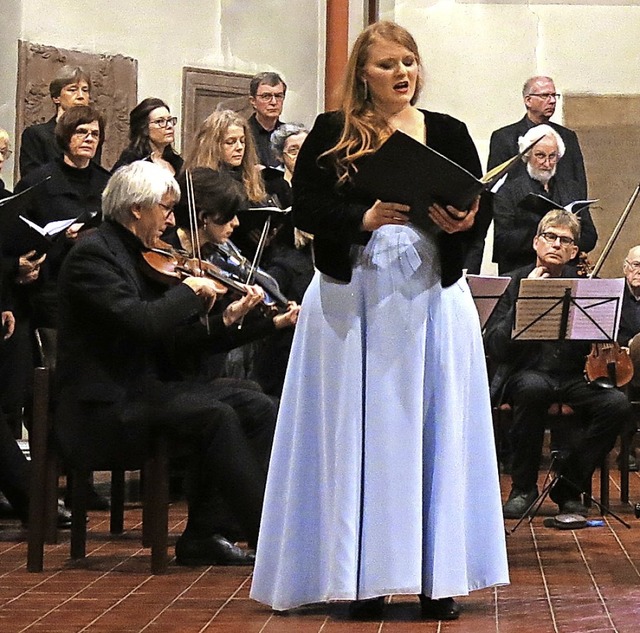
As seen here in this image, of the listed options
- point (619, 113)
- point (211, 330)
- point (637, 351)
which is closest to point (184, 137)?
point (619, 113)

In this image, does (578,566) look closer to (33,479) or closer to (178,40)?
(33,479)

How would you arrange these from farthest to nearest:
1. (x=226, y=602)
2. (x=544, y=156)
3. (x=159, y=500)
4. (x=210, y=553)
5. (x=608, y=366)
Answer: (x=544, y=156), (x=608, y=366), (x=210, y=553), (x=159, y=500), (x=226, y=602)

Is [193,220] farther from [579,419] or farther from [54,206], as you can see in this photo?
[579,419]

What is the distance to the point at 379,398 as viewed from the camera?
4.34 meters

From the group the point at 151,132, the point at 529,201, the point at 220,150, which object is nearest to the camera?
the point at 220,150

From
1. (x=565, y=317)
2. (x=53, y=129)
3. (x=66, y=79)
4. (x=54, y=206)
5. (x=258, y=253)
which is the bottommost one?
(x=565, y=317)

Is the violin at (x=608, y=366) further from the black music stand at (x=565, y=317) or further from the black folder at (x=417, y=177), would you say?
the black folder at (x=417, y=177)

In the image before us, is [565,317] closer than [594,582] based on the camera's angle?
No

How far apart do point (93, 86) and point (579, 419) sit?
4198 millimetres

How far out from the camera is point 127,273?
5.30 metres

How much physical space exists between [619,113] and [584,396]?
418cm

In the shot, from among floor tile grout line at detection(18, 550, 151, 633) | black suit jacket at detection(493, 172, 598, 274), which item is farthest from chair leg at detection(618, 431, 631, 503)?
floor tile grout line at detection(18, 550, 151, 633)

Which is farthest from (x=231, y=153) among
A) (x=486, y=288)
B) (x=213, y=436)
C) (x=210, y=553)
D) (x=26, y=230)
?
(x=210, y=553)

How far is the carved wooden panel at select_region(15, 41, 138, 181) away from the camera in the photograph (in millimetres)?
9219
